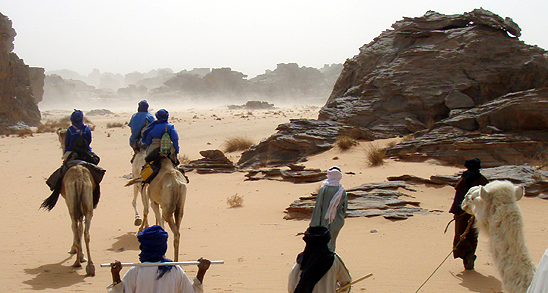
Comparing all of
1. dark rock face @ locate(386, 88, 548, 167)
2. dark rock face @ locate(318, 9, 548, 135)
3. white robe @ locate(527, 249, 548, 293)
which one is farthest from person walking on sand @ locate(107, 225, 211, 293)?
dark rock face @ locate(318, 9, 548, 135)

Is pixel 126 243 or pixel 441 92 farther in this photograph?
pixel 441 92

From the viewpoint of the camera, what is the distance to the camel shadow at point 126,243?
7.98m

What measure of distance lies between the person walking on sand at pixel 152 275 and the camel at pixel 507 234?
8.01 feet

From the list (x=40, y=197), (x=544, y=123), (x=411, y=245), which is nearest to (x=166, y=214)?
(x=411, y=245)

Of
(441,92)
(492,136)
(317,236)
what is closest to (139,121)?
(317,236)

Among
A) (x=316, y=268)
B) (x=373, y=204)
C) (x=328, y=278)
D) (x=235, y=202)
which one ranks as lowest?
(x=235, y=202)

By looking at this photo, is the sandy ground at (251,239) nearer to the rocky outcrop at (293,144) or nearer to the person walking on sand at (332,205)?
the person walking on sand at (332,205)

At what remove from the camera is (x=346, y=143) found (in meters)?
17.5

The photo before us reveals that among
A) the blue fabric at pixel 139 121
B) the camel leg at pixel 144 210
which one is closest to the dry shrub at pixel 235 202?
the camel leg at pixel 144 210

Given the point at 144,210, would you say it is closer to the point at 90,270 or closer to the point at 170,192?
the point at 170,192

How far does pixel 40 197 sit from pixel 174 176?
335 inches

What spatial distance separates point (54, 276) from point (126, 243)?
1.97 metres

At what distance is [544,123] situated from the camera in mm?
15312

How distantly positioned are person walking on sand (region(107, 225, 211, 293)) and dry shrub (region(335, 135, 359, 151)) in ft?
48.6
